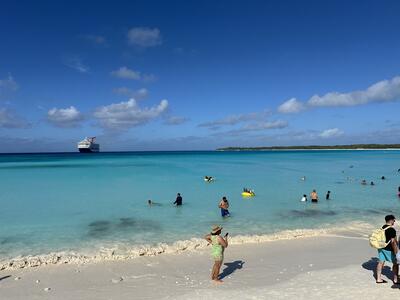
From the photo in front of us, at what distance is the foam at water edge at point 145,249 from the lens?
11530 millimetres

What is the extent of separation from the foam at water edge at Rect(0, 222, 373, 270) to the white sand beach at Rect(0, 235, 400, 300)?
21.6 inches

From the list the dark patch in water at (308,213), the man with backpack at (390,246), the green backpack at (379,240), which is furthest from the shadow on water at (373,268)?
the dark patch in water at (308,213)

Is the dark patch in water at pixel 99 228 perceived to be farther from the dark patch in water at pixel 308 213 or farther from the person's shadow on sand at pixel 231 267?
the dark patch in water at pixel 308 213

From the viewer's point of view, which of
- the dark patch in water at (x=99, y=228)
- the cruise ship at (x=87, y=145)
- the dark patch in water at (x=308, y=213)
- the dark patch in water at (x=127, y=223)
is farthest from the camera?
the cruise ship at (x=87, y=145)

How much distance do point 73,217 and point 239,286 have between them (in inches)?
542

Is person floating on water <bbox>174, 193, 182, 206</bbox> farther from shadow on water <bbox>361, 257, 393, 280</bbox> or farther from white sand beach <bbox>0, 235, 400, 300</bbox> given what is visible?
shadow on water <bbox>361, 257, 393, 280</bbox>

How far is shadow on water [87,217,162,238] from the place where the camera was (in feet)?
54.2

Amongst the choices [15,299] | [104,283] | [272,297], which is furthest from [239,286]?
[15,299]

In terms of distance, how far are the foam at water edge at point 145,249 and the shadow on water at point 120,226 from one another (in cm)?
265

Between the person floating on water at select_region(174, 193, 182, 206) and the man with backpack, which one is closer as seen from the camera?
the man with backpack

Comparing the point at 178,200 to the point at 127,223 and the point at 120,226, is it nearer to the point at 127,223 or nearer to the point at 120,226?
the point at 127,223

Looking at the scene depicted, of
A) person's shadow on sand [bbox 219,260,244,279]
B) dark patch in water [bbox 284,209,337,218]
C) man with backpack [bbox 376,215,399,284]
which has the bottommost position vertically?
dark patch in water [bbox 284,209,337,218]

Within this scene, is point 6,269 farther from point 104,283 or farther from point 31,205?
point 31,205

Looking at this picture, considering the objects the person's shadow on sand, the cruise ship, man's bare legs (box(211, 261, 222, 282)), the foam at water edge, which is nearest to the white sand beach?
the person's shadow on sand
